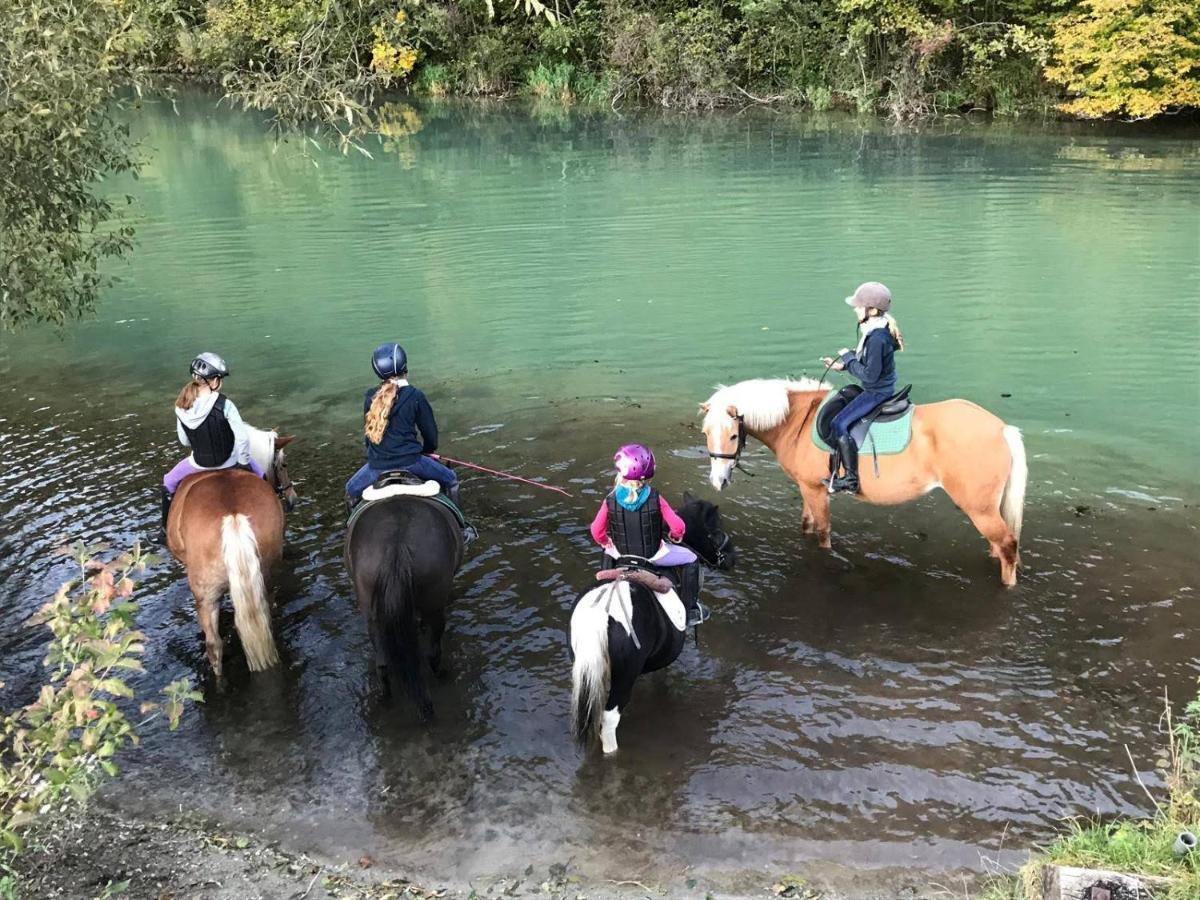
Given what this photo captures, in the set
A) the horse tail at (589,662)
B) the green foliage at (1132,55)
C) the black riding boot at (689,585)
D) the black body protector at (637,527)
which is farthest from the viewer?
the green foliage at (1132,55)

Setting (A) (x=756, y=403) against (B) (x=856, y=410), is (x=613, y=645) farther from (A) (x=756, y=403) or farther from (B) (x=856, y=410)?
(B) (x=856, y=410)

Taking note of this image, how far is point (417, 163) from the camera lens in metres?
30.7

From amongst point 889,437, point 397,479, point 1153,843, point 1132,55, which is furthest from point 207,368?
point 1132,55

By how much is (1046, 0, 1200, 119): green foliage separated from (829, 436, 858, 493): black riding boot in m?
29.7

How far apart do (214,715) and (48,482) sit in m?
5.05

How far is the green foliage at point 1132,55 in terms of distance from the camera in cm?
2881

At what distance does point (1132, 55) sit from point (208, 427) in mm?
33471

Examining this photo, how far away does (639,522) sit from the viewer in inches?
212

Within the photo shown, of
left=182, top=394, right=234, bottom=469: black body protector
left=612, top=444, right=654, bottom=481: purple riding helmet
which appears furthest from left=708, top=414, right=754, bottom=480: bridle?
left=182, top=394, right=234, bottom=469: black body protector

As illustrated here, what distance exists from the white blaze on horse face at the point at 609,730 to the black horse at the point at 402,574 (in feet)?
3.84

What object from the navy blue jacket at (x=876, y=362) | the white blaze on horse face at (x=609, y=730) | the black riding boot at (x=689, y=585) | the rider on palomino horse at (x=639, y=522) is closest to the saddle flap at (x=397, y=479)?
the rider on palomino horse at (x=639, y=522)

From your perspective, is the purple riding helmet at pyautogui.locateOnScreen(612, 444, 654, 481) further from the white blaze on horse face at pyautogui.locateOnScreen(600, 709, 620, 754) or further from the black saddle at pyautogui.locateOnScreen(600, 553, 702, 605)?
the white blaze on horse face at pyautogui.locateOnScreen(600, 709, 620, 754)

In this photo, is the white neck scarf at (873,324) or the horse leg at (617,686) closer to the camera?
the horse leg at (617,686)

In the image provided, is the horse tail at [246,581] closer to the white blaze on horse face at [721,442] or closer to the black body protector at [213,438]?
the black body protector at [213,438]
